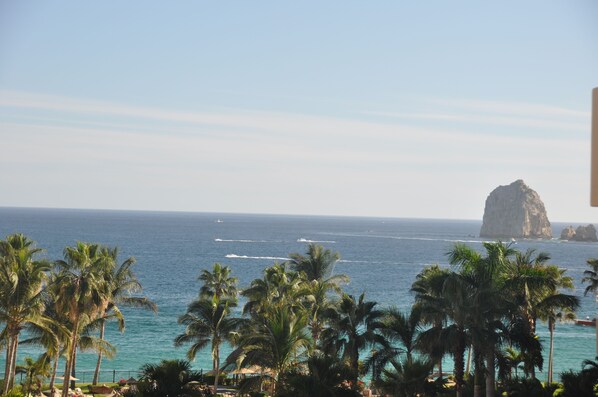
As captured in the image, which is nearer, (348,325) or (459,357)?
(459,357)

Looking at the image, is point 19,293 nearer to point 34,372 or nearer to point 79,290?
point 79,290

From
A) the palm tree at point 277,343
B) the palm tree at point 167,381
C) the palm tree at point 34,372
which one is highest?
the palm tree at point 277,343

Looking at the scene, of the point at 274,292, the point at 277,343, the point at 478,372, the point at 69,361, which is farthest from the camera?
the point at 274,292

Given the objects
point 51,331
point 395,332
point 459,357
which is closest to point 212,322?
point 51,331

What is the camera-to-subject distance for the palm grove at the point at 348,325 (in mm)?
29109

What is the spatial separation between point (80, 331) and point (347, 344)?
13.4 meters

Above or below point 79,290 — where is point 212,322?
below

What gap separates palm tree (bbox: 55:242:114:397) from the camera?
35.3 metres

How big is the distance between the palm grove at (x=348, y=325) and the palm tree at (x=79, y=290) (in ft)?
0.18

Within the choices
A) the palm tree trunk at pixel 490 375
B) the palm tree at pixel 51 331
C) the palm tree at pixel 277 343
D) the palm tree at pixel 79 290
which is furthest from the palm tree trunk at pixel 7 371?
the palm tree trunk at pixel 490 375

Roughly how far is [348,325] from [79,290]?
11470mm

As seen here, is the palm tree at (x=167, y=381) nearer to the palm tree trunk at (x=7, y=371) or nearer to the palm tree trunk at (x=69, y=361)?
the palm tree trunk at (x=7, y=371)

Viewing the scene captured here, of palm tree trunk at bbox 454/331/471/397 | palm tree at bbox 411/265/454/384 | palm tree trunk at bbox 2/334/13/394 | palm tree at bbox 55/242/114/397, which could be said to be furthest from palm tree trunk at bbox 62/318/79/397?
palm tree trunk at bbox 454/331/471/397

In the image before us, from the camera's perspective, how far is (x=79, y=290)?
35.2m
